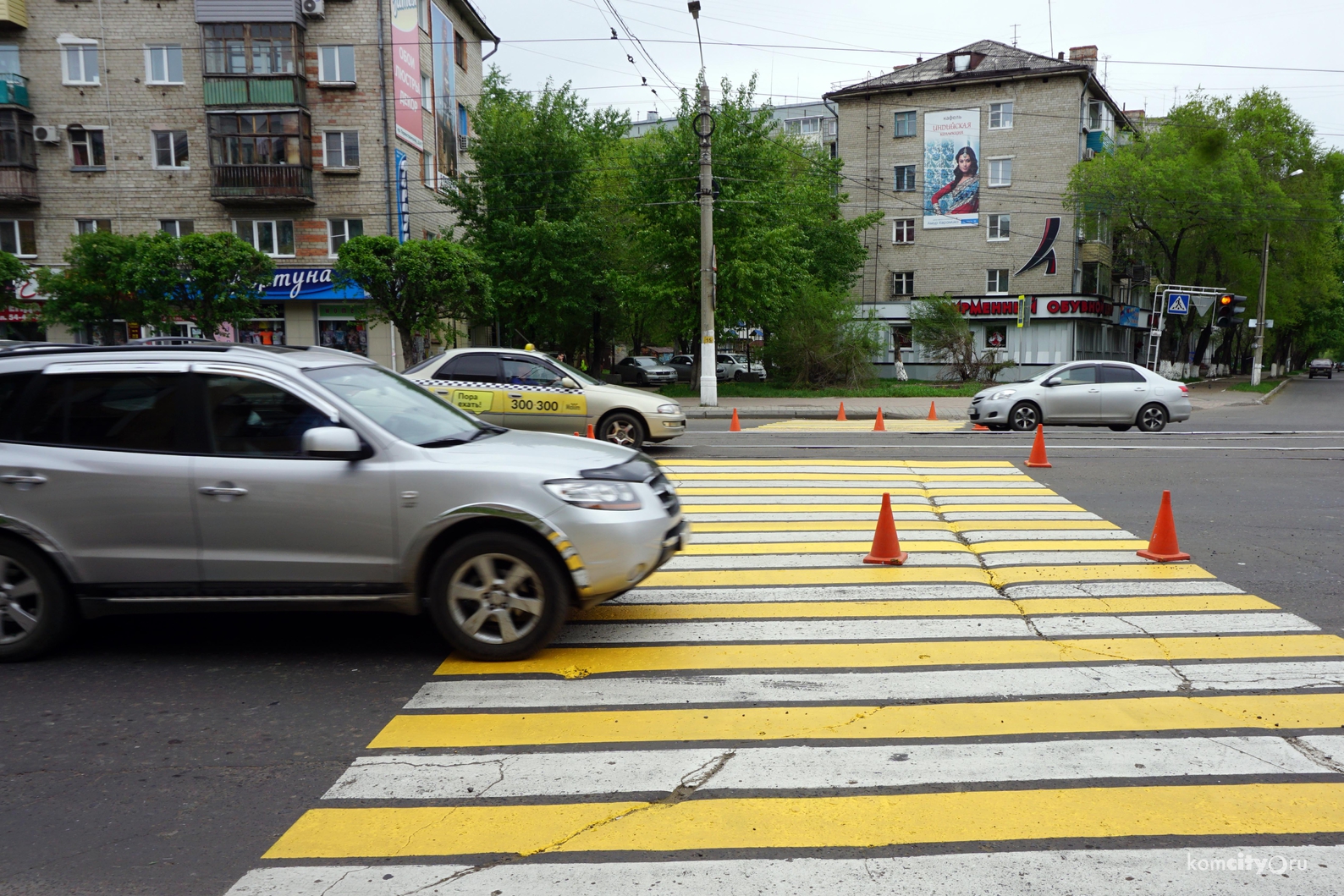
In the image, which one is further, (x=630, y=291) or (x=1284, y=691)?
(x=630, y=291)

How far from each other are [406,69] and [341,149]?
410 centimetres

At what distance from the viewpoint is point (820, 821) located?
11.7ft

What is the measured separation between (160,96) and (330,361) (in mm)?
36558

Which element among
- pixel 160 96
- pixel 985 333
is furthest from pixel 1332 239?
pixel 160 96

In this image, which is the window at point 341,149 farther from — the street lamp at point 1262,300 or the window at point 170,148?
the street lamp at point 1262,300

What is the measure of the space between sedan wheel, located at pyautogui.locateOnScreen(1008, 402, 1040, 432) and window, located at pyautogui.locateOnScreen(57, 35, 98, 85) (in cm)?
3565

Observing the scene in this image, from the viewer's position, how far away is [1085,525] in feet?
29.1

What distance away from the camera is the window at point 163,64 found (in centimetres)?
3541

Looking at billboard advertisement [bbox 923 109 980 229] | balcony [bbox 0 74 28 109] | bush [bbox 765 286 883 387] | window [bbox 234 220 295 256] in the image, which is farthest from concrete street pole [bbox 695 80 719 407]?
balcony [bbox 0 74 28 109]

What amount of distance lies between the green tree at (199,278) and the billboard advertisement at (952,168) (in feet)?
111

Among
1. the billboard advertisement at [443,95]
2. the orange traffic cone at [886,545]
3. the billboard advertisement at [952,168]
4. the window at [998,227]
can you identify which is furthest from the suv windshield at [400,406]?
the billboard advertisement at [952,168]

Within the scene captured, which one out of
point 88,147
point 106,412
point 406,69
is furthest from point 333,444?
point 88,147

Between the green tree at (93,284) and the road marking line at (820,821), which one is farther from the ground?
the green tree at (93,284)

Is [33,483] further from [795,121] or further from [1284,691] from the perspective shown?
[795,121]
